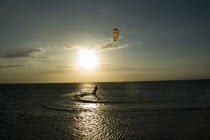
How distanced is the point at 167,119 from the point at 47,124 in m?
10.3

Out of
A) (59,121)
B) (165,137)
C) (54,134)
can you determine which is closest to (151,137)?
(165,137)

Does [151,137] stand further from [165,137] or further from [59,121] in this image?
→ [59,121]

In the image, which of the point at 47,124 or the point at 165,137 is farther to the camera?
the point at 47,124

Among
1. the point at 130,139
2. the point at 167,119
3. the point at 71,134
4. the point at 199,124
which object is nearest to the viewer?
the point at 130,139

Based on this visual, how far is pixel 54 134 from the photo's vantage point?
1081 centimetres

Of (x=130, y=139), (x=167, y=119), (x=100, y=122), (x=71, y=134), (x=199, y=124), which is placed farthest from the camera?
(x=167, y=119)

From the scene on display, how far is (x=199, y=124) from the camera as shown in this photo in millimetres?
12531

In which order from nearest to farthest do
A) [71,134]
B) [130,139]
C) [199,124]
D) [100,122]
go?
1. [130,139]
2. [71,134]
3. [199,124]
4. [100,122]

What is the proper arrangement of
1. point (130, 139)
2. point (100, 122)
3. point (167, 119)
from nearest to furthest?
point (130, 139)
point (100, 122)
point (167, 119)

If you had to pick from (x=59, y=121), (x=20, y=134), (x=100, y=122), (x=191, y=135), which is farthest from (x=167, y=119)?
(x=20, y=134)

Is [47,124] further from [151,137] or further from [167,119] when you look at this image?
[167,119]

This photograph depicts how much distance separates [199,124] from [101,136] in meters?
7.89

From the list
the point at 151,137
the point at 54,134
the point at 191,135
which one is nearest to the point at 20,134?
the point at 54,134

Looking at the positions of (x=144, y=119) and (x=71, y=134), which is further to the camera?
(x=144, y=119)
